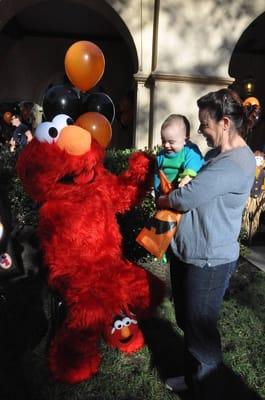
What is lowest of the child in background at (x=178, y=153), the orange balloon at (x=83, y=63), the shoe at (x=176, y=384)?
the shoe at (x=176, y=384)

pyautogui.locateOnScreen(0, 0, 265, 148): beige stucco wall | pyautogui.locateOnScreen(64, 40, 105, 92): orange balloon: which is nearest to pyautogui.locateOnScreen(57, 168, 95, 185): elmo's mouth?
pyautogui.locateOnScreen(64, 40, 105, 92): orange balloon

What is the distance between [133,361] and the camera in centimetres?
267

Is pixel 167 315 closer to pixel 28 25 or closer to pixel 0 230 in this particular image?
pixel 0 230

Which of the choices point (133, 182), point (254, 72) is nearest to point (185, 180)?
point (133, 182)

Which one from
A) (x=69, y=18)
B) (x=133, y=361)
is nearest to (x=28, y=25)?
(x=69, y=18)

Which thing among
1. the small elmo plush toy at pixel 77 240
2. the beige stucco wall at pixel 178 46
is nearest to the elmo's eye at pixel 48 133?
the small elmo plush toy at pixel 77 240

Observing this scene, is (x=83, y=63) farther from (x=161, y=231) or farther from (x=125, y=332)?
(x=125, y=332)

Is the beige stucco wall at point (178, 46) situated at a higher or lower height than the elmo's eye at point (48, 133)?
higher

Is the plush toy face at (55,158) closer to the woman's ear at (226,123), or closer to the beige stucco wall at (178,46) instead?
the woman's ear at (226,123)

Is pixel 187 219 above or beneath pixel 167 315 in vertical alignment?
above

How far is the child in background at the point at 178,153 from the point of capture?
2.22 m

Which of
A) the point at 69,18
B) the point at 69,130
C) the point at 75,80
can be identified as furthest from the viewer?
the point at 69,18

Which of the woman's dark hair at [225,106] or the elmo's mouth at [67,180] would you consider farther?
the elmo's mouth at [67,180]

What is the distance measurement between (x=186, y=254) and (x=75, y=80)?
1.30 metres
